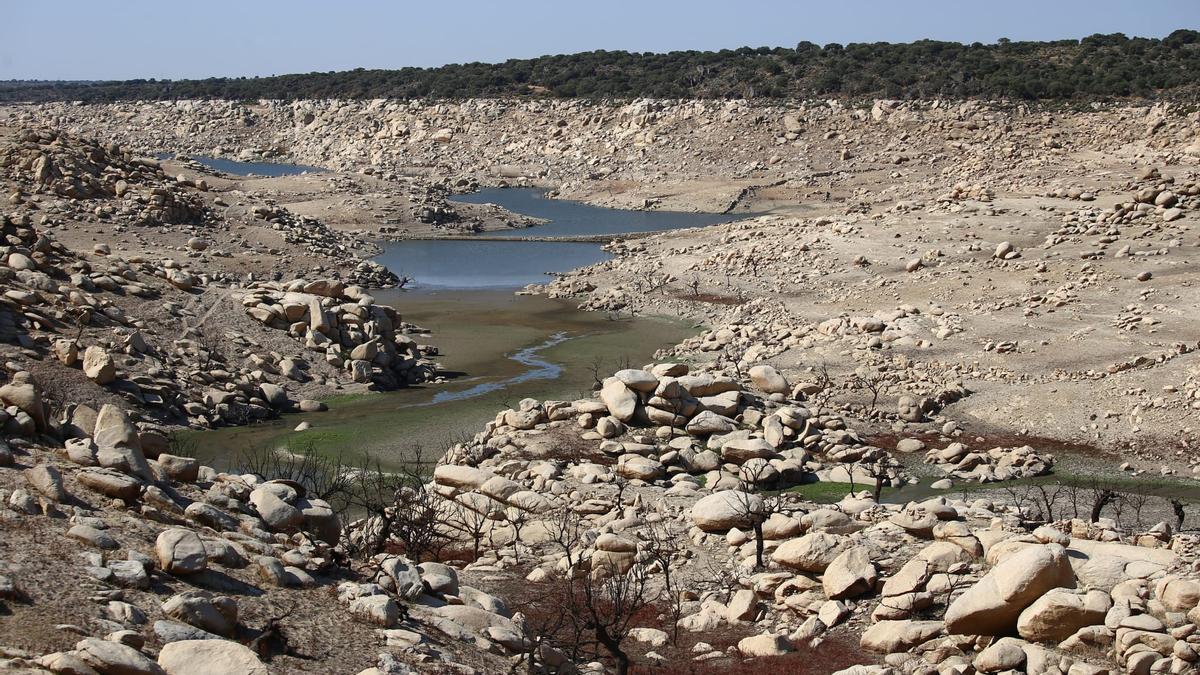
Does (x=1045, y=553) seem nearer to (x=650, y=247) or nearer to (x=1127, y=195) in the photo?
(x=1127, y=195)

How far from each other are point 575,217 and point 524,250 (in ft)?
40.2

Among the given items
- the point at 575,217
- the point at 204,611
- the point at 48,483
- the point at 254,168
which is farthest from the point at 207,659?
the point at 254,168

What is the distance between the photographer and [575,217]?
213 feet

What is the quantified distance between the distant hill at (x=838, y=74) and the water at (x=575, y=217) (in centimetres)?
1858

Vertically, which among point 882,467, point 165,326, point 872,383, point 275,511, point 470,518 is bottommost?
point 470,518

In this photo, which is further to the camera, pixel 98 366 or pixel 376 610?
pixel 98 366

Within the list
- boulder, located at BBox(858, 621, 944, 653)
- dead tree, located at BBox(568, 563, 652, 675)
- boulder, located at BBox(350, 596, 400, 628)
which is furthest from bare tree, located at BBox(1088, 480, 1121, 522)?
boulder, located at BBox(350, 596, 400, 628)

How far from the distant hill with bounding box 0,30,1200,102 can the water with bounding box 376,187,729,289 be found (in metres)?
22.1

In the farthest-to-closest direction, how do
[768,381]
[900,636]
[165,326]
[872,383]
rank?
[165,326], [872,383], [768,381], [900,636]

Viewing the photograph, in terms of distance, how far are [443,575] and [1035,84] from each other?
226ft

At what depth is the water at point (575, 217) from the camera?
5872 cm

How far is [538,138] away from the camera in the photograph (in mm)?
86125

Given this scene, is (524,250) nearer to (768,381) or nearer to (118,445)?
(768,381)

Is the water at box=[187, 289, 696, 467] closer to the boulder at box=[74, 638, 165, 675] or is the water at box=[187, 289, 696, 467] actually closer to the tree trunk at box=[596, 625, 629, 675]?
the tree trunk at box=[596, 625, 629, 675]
